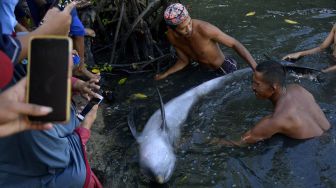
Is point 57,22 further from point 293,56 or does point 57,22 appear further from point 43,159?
point 293,56

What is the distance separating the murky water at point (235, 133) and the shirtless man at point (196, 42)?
0.80ft

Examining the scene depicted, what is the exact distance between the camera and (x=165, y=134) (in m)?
4.76

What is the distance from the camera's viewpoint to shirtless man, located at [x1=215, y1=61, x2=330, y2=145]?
4355 millimetres

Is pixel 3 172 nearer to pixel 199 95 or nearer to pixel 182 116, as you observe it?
pixel 182 116

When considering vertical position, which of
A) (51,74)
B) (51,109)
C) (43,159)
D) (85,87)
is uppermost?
(51,74)

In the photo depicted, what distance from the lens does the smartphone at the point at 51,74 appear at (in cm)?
191

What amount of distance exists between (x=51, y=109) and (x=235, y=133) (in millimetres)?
3599

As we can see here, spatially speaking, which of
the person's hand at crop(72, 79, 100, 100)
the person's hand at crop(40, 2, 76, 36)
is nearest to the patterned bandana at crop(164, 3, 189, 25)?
the person's hand at crop(72, 79, 100, 100)

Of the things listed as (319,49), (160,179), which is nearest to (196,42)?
(319,49)

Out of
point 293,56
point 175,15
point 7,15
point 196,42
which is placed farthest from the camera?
point 293,56

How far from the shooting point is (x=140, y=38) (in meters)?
7.17

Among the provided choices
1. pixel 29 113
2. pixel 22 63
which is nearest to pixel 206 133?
pixel 22 63

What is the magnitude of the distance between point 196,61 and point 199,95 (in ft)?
3.95

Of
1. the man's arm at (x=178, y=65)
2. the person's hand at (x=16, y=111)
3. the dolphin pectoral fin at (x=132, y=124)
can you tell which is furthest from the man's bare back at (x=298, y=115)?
the person's hand at (x=16, y=111)
